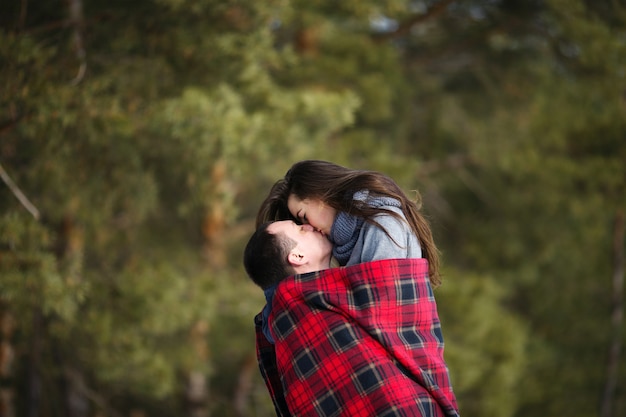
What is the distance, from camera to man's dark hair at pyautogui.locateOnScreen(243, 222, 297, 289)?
2057 mm

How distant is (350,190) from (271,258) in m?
0.32

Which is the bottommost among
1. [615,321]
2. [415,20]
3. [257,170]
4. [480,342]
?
[615,321]

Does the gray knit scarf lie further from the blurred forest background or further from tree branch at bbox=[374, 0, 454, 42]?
tree branch at bbox=[374, 0, 454, 42]

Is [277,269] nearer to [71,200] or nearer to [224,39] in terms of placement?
[224,39]

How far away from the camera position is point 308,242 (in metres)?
2.07

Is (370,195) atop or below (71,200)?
atop

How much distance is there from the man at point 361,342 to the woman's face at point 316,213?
181 mm

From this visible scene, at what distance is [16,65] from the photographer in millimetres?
3291

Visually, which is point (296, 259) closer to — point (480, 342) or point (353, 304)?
point (353, 304)

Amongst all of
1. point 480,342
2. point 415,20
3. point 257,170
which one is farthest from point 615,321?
point 257,170

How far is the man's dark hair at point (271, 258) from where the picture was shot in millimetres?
2057

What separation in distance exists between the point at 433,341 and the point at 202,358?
208 inches

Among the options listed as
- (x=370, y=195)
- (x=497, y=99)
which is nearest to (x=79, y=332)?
(x=370, y=195)

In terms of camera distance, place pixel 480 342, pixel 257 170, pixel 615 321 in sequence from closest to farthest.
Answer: pixel 257 170
pixel 480 342
pixel 615 321
